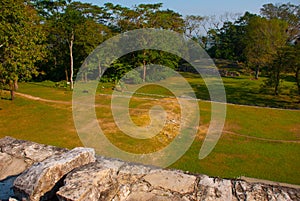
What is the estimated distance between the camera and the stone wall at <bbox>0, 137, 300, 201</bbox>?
2490 millimetres

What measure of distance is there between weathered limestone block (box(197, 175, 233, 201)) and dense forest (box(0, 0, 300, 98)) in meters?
13.7

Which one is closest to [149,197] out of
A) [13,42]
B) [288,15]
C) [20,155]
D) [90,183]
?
[90,183]

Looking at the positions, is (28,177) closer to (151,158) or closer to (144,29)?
(151,158)

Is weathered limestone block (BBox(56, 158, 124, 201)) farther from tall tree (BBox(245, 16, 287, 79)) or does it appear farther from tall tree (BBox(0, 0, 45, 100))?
tall tree (BBox(245, 16, 287, 79))


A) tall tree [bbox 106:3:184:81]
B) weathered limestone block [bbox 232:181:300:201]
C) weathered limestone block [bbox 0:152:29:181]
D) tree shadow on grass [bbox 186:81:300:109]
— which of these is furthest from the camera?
tall tree [bbox 106:3:184:81]

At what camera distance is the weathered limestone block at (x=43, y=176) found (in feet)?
8.17

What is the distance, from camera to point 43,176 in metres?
2.55

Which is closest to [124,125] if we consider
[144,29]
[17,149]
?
[17,149]

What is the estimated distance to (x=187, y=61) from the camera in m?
42.5

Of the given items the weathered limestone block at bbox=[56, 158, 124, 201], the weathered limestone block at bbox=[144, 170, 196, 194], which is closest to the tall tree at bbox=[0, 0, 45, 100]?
the weathered limestone block at bbox=[56, 158, 124, 201]

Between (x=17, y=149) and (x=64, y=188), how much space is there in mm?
1723

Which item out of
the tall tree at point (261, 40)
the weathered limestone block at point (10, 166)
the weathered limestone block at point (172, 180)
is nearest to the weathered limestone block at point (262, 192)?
the weathered limestone block at point (172, 180)

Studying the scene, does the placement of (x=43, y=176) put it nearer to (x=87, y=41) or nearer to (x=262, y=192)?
(x=262, y=192)

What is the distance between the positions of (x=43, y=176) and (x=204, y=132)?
12380 millimetres
